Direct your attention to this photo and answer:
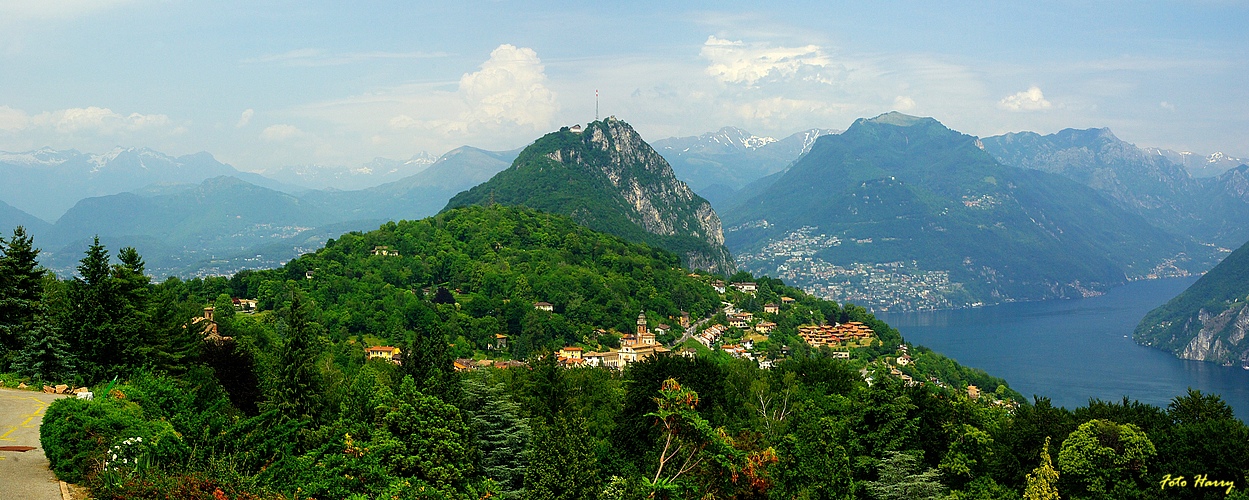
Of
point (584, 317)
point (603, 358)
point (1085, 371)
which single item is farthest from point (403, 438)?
point (1085, 371)

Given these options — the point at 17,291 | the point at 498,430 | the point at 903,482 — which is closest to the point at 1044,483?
the point at 903,482

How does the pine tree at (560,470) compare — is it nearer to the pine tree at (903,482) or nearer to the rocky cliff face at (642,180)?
the pine tree at (903,482)

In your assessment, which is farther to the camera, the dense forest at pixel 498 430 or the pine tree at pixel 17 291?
the pine tree at pixel 17 291

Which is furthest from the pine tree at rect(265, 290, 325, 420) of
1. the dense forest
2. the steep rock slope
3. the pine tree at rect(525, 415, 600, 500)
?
the steep rock slope

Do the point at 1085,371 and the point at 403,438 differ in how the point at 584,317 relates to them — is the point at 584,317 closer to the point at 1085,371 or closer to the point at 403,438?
the point at 403,438

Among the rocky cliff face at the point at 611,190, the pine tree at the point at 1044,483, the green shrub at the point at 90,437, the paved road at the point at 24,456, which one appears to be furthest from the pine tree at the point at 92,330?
the rocky cliff face at the point at 611,190

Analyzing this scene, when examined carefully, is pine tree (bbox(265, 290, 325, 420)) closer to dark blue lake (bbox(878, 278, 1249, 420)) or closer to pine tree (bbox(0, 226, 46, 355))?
pine tree (bbox(0, 226, 46, 355))

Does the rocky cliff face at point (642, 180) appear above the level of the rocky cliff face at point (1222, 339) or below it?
above
